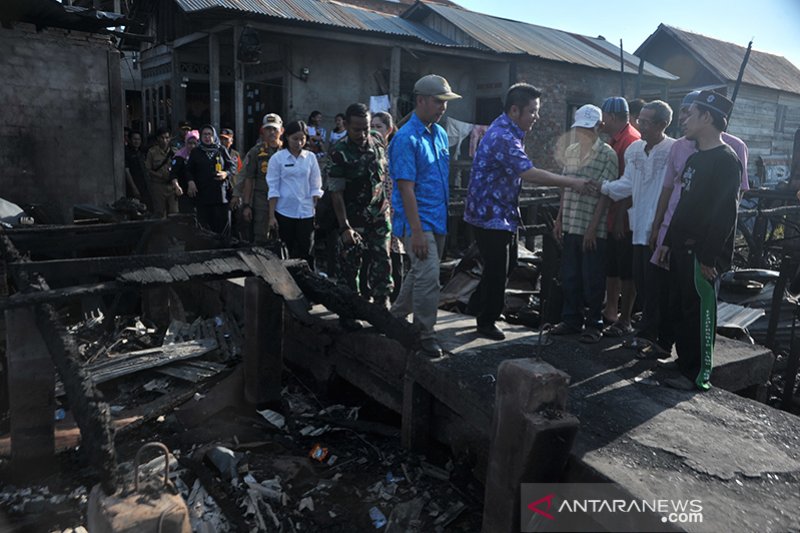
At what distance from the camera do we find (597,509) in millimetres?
2539

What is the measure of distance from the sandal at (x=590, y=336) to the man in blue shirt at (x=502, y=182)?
744 millimetres

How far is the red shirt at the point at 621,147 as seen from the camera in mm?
4684

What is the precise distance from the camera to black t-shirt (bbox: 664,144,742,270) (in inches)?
140

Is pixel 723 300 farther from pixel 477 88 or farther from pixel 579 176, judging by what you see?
pixel 477 88

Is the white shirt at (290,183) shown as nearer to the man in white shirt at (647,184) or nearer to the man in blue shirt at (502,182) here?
the man in blue shirt at (502,182)

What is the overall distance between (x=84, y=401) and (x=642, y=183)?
3948 mm

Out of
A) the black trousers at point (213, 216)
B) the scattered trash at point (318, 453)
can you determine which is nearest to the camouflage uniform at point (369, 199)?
the scattered trash at point (318, 453)

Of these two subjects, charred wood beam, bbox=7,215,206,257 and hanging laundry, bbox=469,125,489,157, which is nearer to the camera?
charred wood beam, bbox=7,215,206,257

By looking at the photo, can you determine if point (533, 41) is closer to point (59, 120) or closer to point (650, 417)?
point (59, 120)

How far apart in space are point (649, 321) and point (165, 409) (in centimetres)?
386

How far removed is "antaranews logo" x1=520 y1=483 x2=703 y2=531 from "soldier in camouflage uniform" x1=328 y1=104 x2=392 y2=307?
2654 mm

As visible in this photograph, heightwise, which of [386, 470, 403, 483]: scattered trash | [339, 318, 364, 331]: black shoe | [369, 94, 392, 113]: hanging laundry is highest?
[369, 94, 392, 113]: hanging laundry

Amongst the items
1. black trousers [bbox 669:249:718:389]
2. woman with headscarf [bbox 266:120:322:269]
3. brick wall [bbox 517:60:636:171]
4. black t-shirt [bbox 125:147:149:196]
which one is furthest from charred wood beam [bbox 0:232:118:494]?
brick wall [bbox 517:60:636:171]

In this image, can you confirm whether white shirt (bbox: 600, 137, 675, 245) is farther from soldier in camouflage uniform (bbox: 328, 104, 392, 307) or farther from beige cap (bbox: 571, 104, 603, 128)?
soldier in camouflage uniform (bbox: 328, 104, 392, 307)
